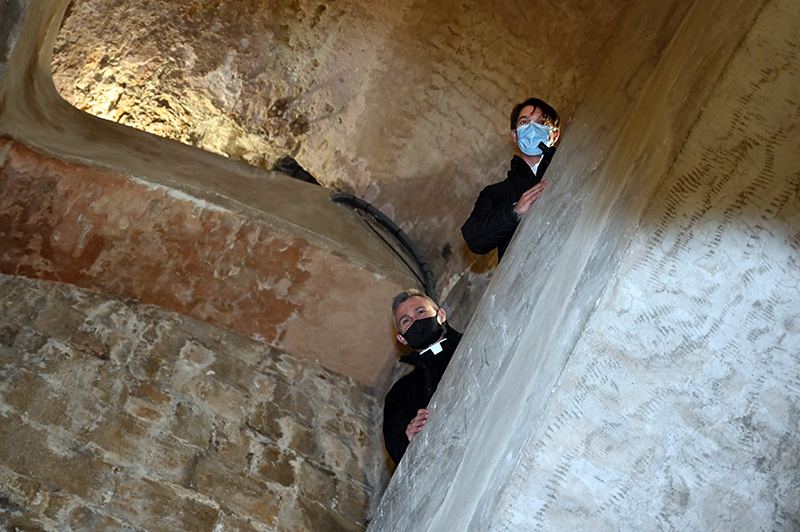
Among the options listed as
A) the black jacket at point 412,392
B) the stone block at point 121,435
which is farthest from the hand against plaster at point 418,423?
the stone block at point 121,435

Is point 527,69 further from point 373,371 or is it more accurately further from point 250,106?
point 373,371

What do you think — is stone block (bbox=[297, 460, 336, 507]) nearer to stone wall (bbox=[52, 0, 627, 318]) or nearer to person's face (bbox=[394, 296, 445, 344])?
person's face (bbox=[394, 296, 445, 344])

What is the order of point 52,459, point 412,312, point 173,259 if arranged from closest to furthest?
1. point 52,459
2. point 412,312
3. point 173,259

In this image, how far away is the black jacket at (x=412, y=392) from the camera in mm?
3590

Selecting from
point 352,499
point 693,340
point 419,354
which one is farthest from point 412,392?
point 693,340

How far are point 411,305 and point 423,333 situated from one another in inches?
5.9

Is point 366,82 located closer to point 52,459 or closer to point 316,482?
point 316,482

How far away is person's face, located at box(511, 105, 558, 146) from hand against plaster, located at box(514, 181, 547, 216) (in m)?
0.46

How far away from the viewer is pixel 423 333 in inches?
141

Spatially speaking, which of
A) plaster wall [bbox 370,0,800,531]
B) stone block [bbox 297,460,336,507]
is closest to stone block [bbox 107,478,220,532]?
stone block [bbox 297,460,336,507]

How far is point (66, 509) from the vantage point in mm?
3004

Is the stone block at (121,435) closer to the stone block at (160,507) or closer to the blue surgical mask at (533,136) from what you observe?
the stone block at (160,507)

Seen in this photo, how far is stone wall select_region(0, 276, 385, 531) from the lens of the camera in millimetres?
3129

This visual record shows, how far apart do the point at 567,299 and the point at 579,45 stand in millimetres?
3191
